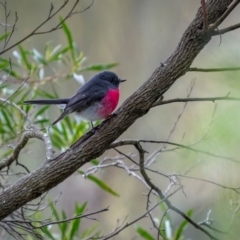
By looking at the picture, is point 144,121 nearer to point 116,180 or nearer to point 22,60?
point 116,180

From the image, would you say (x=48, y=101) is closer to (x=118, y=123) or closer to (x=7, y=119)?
(x=7, y=119)

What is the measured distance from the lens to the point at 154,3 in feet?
14.9

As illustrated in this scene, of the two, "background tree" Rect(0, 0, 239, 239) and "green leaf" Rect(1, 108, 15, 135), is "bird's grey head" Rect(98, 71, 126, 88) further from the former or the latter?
"green leaf" Rect(1, 108, 15, 135)

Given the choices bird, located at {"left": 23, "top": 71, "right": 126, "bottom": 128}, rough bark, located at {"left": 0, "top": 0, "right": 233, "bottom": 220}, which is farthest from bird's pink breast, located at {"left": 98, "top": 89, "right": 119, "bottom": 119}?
rough bark, located at {"left": 0, "top": 0, "right": 233, "bottom": 220}

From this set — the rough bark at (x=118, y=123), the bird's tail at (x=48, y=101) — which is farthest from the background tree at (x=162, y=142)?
the bird's tail at (x=48, y=101)

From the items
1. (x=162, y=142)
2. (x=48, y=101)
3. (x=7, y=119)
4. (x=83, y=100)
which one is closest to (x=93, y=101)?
(x=83, y=100)

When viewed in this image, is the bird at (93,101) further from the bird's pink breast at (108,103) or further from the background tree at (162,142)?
the background tree at (162,142)

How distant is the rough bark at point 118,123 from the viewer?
4.45ft

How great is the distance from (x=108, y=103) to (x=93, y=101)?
0.07 metres

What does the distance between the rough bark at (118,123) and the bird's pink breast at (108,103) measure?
0.54 meters

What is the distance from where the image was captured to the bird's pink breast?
1999mm

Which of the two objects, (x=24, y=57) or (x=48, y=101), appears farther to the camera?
(x=24, y=57)

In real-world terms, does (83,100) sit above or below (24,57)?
below

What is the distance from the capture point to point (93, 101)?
207 centimetres
